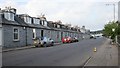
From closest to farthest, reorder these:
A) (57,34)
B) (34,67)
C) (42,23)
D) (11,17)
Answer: (34,67), (11,17), (42,23), (57,34)

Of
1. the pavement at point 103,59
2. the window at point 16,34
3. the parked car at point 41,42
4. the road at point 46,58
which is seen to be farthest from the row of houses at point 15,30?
the pavement at point 103,59

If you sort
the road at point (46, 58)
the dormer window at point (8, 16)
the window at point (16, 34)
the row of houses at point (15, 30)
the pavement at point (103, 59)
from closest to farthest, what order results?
the road at point (46, 58), the pavement at point (103, 59), the row of houses at point (15, 30), the dormer window at point (8, 16), the window at point (16, 34)

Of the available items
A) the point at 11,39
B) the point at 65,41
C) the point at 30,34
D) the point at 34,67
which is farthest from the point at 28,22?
the point at 34,67

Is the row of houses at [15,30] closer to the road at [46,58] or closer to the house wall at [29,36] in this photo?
the house wall at [29,36]

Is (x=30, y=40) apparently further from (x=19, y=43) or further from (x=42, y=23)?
(x=42, y=23)

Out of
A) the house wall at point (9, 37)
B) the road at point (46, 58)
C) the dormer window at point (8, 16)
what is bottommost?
the road at point (46, 58)

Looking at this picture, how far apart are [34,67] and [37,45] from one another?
93.4 ft

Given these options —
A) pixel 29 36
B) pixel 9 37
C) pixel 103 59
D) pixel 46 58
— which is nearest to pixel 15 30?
pixel 9 37

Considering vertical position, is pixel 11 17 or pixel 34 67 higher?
pixel 11 17

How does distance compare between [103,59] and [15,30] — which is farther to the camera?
[15,30]

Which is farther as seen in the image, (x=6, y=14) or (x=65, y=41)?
(x=65, y=41)

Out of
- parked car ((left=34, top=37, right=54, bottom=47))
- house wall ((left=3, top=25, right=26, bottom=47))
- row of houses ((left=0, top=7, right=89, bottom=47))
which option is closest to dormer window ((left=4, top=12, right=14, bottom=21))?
row of houses ((left=0, top=7, right=89, bottom=47))

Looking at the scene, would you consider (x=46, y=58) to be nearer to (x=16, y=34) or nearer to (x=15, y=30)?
(x=15, y=30)

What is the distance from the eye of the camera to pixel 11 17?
4094cm
